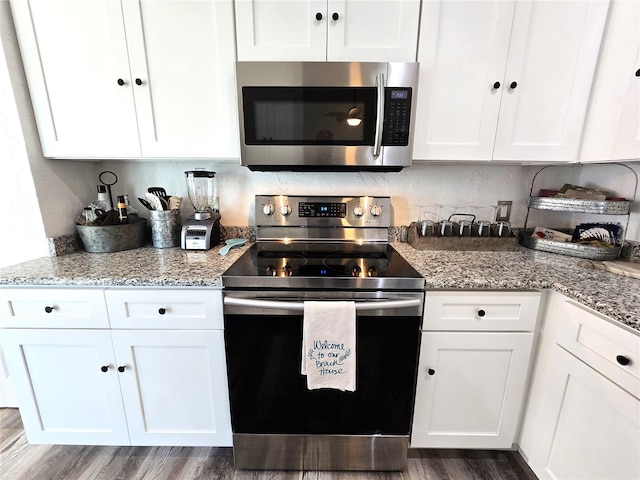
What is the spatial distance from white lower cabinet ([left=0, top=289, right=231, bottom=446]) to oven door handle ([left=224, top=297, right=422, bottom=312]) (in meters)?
0.11

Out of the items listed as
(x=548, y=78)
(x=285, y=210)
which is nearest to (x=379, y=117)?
(x=285, y=210)

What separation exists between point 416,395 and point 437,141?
1.15 meters

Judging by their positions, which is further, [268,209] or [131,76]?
[268,209]

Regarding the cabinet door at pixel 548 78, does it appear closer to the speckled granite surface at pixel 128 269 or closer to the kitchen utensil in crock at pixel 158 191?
the speckled granite surface at pixel 128 269

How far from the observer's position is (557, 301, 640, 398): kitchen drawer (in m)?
0.79

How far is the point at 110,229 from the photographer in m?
1.36

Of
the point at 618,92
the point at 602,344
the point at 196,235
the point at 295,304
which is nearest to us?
the point at 602,344

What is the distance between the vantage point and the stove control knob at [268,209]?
4.98ft

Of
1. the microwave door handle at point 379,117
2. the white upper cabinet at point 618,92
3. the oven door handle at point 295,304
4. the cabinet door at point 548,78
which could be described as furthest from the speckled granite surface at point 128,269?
the white upper cabinet at point 618,92

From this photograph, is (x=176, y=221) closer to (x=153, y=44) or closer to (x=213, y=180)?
(x=213, y=180)

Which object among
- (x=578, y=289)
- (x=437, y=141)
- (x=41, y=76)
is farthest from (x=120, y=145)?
(x=578, y=289)

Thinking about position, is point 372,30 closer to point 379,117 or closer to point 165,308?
point 379,117

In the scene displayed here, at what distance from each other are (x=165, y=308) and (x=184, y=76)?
101cm

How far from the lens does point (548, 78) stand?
3.95 feet
